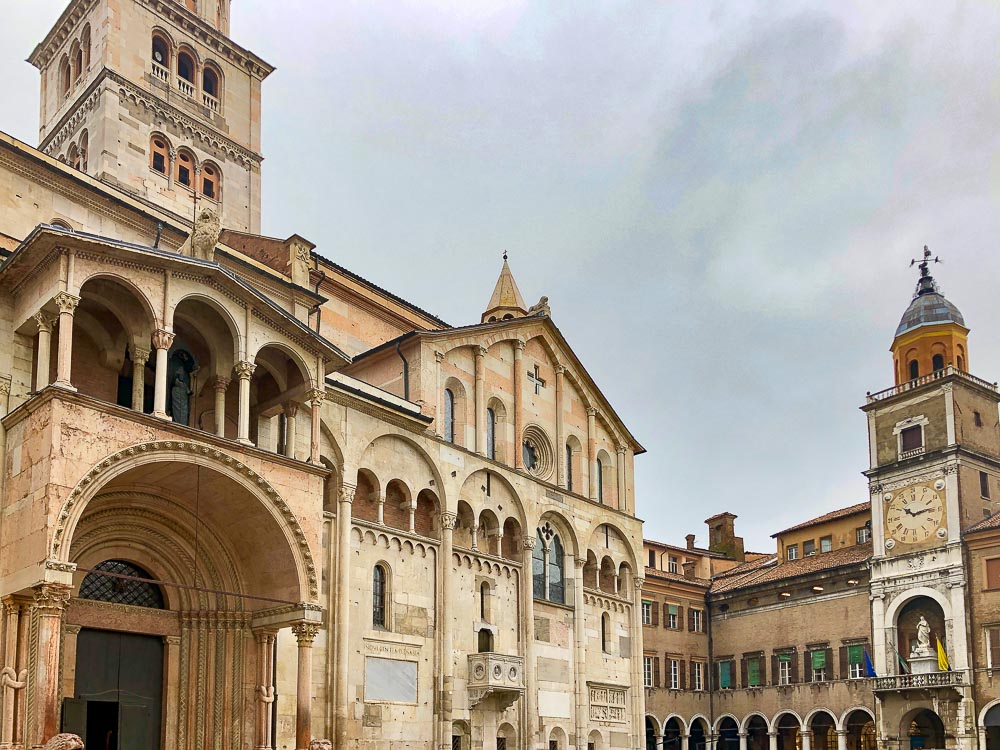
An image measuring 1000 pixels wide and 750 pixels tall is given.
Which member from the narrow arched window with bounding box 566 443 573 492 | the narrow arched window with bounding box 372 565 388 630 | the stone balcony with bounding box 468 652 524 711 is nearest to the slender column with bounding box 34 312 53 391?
the narrow arched window with bounding box 372 565 388 630

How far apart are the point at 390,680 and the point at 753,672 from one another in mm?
32208

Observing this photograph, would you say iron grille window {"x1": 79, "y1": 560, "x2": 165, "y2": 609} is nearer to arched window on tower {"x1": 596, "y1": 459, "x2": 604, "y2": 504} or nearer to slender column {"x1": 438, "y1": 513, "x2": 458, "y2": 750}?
slender column {"x1": 438, "y1": 513, "x2": 458, "y2": 750}

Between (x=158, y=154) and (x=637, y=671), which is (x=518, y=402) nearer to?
(x=637, y=671)

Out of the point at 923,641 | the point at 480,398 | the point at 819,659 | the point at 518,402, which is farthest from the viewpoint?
the point at 819,659

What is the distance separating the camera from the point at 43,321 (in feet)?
62.7

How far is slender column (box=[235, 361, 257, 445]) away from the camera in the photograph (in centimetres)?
2072

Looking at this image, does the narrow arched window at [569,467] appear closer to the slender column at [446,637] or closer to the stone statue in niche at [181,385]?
the slender column at [446,637]

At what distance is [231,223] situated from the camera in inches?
1572

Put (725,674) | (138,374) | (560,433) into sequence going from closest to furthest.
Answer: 1. (138,374)
2. (560,433)
3. (725,674)

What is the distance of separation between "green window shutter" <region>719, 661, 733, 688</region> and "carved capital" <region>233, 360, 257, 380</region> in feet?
134

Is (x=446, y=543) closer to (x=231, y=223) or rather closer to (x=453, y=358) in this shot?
(x=453, y=358)

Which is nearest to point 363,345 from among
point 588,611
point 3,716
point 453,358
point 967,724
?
point 453,358

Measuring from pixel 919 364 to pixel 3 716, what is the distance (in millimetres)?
45926

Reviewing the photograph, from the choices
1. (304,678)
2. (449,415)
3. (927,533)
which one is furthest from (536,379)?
(927,533)
